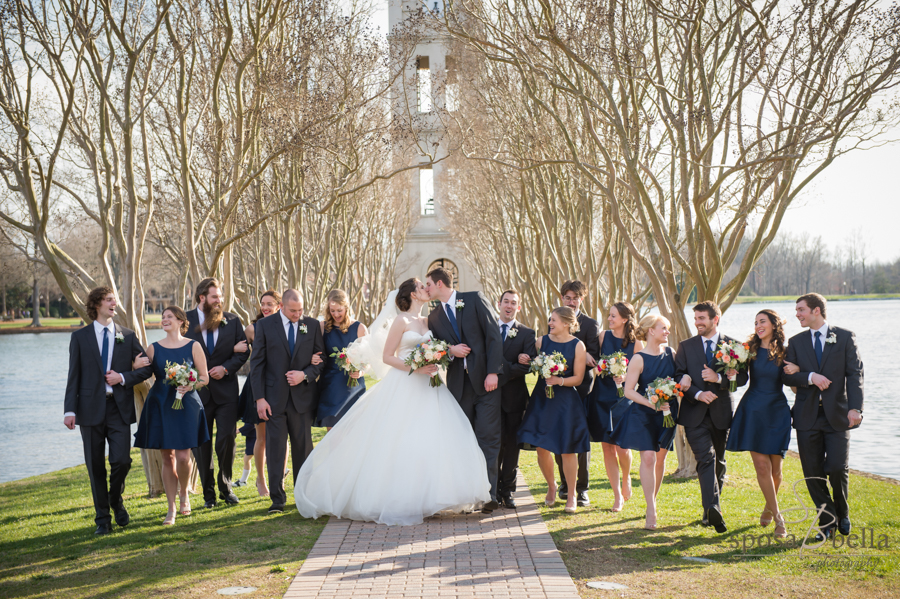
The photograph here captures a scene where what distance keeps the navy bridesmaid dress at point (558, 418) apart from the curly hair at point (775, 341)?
173 centimetres

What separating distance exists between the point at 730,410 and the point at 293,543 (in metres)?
4.20

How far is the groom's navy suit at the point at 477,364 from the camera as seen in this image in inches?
290

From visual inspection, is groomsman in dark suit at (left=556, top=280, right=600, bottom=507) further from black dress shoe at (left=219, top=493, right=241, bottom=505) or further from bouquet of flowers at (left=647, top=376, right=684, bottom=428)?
black dress shoe at (left=219, top=493, right=241, bottom=505)

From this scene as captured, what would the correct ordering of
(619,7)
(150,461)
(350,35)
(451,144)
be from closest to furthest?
1. (150,461)
2. (619,7)
3. (350,35)
4. (451,144)

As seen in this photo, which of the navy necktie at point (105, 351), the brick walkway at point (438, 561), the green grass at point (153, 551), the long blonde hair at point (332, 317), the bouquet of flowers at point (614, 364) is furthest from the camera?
the long blonde hair at point (332, 317)

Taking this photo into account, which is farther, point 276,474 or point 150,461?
point 150,461

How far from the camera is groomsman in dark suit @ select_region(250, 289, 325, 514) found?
7727 millimetres

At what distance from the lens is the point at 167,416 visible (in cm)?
715

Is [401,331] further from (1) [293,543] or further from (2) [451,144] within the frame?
(2) [451,144]

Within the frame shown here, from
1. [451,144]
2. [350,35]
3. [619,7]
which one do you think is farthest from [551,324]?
[451,144]

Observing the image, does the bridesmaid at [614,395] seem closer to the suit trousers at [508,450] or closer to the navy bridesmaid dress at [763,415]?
the suit trousers at [508,450]

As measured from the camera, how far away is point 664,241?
9.39 meters

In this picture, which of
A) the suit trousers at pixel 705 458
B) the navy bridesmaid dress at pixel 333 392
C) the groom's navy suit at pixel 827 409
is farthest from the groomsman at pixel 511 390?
the groom's navy suit at pixel 827 409

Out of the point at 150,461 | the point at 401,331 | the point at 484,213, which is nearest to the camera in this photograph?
the point at 401,331
